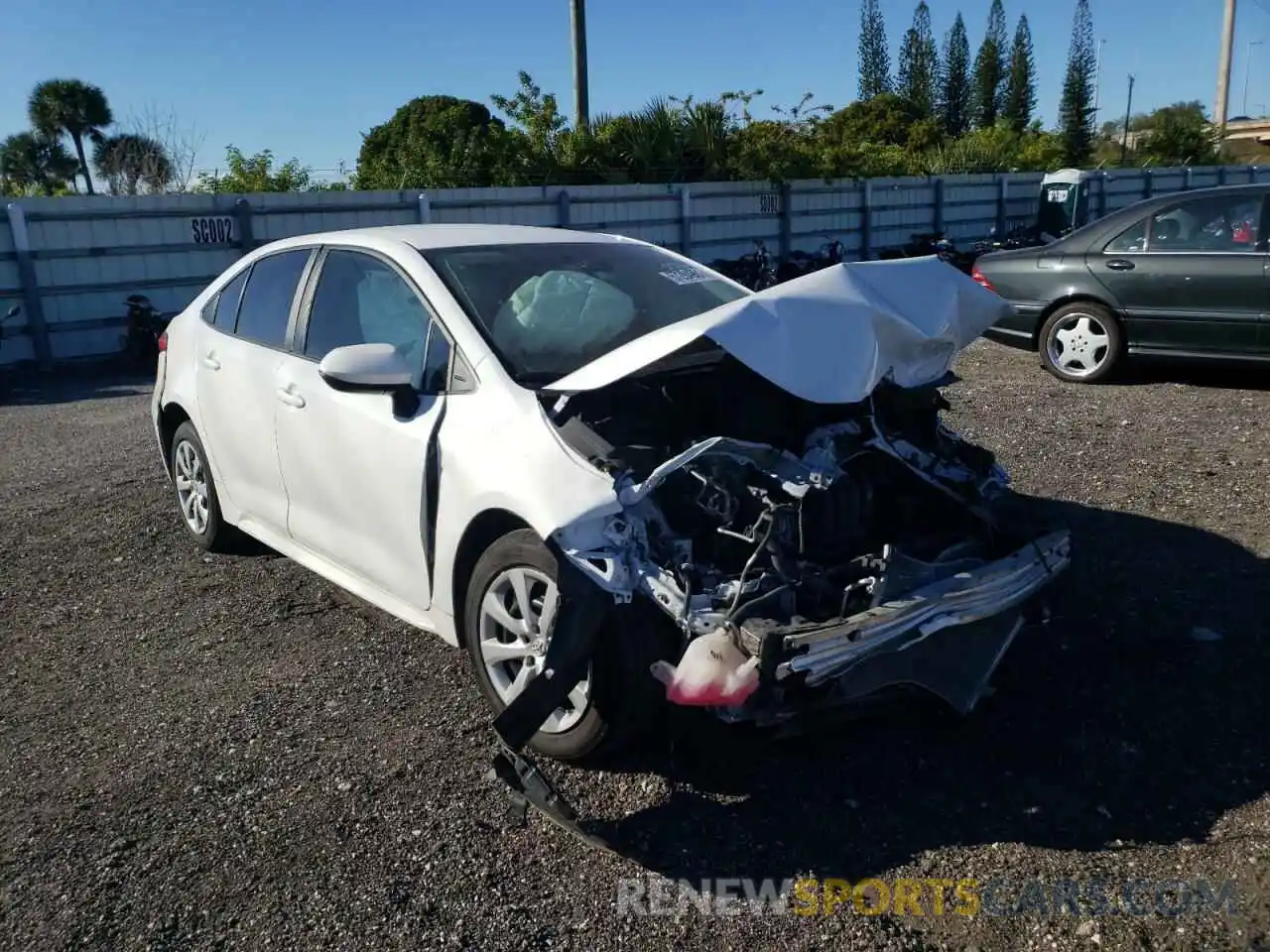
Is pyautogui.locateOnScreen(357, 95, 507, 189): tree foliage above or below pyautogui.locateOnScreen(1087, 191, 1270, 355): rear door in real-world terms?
above

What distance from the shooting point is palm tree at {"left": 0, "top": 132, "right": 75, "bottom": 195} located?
41.8m

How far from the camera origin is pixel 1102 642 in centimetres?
437

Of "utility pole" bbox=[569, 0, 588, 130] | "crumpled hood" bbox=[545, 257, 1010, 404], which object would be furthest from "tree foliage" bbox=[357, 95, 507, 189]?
"crumpled hood" bbox=[545, 257, 1010, 404]

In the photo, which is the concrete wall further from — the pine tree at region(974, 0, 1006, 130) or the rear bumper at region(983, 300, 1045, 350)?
the pine tree at region(974, 0, 1006, 130)

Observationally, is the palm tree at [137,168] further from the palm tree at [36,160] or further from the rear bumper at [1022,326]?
the rear bumper at [1022,326]

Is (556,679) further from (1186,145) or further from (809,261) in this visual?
(1186,145)

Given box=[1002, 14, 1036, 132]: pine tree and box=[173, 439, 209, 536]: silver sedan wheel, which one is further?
box=[1002, 14, 1036, 132]: pine tree

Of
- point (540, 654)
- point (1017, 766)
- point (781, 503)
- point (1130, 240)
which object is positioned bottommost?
point (1017, 766)

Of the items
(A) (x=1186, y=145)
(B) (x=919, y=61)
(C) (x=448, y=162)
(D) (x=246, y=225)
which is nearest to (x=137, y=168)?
(C) (x=448, y=162)

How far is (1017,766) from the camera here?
354cm

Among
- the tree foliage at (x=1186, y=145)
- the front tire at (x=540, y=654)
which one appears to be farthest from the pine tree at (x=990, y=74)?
the front tire at (x=540, y=654)

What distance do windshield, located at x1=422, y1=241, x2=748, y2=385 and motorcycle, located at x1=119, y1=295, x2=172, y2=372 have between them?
31.7ft

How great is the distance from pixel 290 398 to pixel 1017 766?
3107 mm

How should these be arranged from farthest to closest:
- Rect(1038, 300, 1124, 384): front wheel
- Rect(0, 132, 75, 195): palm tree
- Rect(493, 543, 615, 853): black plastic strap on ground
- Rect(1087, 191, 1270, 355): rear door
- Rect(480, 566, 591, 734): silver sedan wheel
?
Rect(0, 132, 75, 195): palm tree → Rect(1038, 300, 1124, 384): front wheel → Rect(1087, 191, 1270, 355): rear door → Rect(480, 566, 591, 734): silver sedan wheel → Rect(493, 543, 615, 853): black plastic strap on ground
